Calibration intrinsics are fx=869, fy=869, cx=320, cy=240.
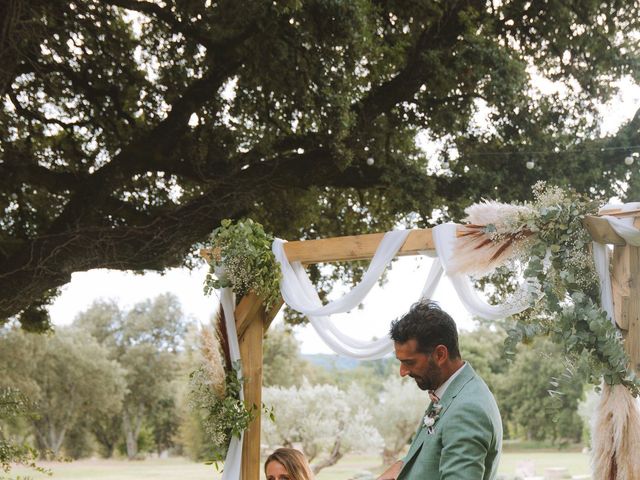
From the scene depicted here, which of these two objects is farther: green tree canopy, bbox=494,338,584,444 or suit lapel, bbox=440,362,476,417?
green tree canopy, bbox=494,338,584,444

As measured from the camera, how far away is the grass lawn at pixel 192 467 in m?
14.2

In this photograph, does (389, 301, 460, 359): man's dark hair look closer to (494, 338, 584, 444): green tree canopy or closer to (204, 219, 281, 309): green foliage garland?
(204, 219, 281, 309): green foliage garland

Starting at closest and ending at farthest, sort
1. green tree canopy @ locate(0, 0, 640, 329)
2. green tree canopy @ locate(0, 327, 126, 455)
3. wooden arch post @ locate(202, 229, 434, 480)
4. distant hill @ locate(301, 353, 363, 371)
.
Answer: wooden arch post @ locate(202, 229, 434, 480) → green tree canopy @ locate(0, 0, 640, 329) → green tree canopy @ locate(0, 327, 126, 455) → distant hill @ locate(301, 353, 363, 371)

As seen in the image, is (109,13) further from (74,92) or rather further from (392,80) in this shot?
(392,80)

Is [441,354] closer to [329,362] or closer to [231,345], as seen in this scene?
[231,345]

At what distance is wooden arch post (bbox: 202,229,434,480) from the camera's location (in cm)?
511

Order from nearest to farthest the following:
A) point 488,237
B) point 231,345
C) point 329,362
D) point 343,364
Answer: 1. point 488,237
2. point 231,345
3. point 329,362
4. point 343,364

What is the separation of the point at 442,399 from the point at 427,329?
206mm

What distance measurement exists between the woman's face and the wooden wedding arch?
1620mm

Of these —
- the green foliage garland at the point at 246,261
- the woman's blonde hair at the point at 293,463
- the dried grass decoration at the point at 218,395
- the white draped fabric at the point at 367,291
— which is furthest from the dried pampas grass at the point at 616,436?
the dried grass decoration at the point at 218,395

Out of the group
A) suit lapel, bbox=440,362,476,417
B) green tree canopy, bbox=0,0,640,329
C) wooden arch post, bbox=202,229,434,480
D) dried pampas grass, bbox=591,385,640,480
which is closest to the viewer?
suit lapel, bbox=440,362,476,417

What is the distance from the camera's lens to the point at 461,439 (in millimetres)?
2311

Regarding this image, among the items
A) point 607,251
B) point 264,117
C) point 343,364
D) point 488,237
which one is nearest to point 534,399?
point 343,364

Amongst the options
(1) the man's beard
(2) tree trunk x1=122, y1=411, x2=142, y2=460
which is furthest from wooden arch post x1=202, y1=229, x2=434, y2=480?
(2) tree trunk x1=122, y1=411, x2=142, y2=460
